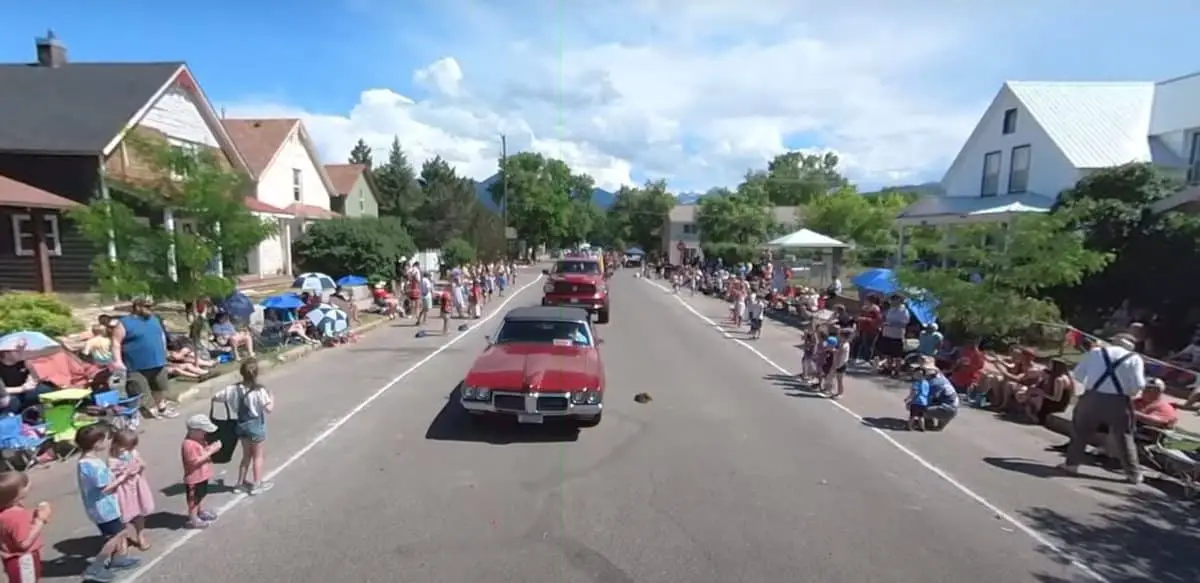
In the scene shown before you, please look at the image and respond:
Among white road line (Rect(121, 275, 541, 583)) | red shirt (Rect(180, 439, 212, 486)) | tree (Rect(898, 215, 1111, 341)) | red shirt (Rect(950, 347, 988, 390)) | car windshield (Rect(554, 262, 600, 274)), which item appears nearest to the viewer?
white road line (Rect(121, 275, 541, 583))

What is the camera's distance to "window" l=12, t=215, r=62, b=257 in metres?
20.1

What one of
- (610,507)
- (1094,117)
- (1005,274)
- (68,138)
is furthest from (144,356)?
(1094,117)

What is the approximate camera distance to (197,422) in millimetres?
5262

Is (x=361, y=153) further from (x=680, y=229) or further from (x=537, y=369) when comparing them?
(x=537, y=369)

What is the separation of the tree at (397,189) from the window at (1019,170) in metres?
37.8

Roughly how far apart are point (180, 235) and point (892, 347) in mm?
13463

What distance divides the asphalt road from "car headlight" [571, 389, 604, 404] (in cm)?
50

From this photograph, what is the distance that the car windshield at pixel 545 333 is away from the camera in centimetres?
938

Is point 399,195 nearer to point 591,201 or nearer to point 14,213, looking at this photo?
point 14,213

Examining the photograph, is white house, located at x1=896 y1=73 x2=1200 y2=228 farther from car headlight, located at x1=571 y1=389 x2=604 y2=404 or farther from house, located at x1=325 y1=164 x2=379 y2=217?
house, located at x1=325 y1=164 x2=379 y2=217

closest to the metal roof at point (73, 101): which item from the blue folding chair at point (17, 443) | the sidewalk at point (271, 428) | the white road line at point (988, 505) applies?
the sidewalk at point (271, 428)

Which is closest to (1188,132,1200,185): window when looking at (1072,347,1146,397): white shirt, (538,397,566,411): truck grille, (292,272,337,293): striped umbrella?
(1072,347,1146,397): white shirt

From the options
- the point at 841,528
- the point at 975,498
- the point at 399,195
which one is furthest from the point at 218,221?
the point at 399,195

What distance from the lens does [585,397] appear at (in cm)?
784
